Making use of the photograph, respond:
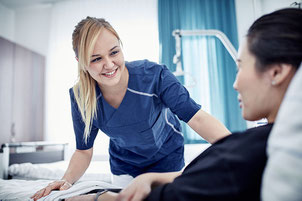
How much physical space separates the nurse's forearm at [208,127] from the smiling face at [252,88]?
0.27m

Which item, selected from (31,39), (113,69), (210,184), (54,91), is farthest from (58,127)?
(210,184)

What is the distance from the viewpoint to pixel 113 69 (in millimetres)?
1031

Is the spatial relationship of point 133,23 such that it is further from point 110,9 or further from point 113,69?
point 113,69

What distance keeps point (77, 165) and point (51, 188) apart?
0.70 ft

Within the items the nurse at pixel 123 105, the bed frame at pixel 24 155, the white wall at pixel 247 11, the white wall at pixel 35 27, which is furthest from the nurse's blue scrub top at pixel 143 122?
the white wall at pixel 35 27

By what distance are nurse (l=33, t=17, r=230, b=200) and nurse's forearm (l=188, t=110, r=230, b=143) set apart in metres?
0.01

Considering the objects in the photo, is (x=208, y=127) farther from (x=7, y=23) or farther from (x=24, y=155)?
(x=7, y=23)

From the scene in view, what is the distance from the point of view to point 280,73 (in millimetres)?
496

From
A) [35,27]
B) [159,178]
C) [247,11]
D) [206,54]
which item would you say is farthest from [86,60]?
[35,27]

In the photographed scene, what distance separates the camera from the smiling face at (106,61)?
999 mm

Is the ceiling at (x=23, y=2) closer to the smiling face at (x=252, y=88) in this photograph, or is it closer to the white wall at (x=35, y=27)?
the white wall at (x=35, y=27)

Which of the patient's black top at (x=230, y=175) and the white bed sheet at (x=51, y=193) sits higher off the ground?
the patient's black top at (x=230, y=175)

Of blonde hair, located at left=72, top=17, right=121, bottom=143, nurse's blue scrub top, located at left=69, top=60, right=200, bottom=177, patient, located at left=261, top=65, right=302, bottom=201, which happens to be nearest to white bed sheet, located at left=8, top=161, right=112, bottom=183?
nurse's blue scrub top, located at left=69, top=60, right=200, bottom=177

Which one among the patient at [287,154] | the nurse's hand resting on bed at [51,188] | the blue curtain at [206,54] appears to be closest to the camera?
the patient at [287,154]
